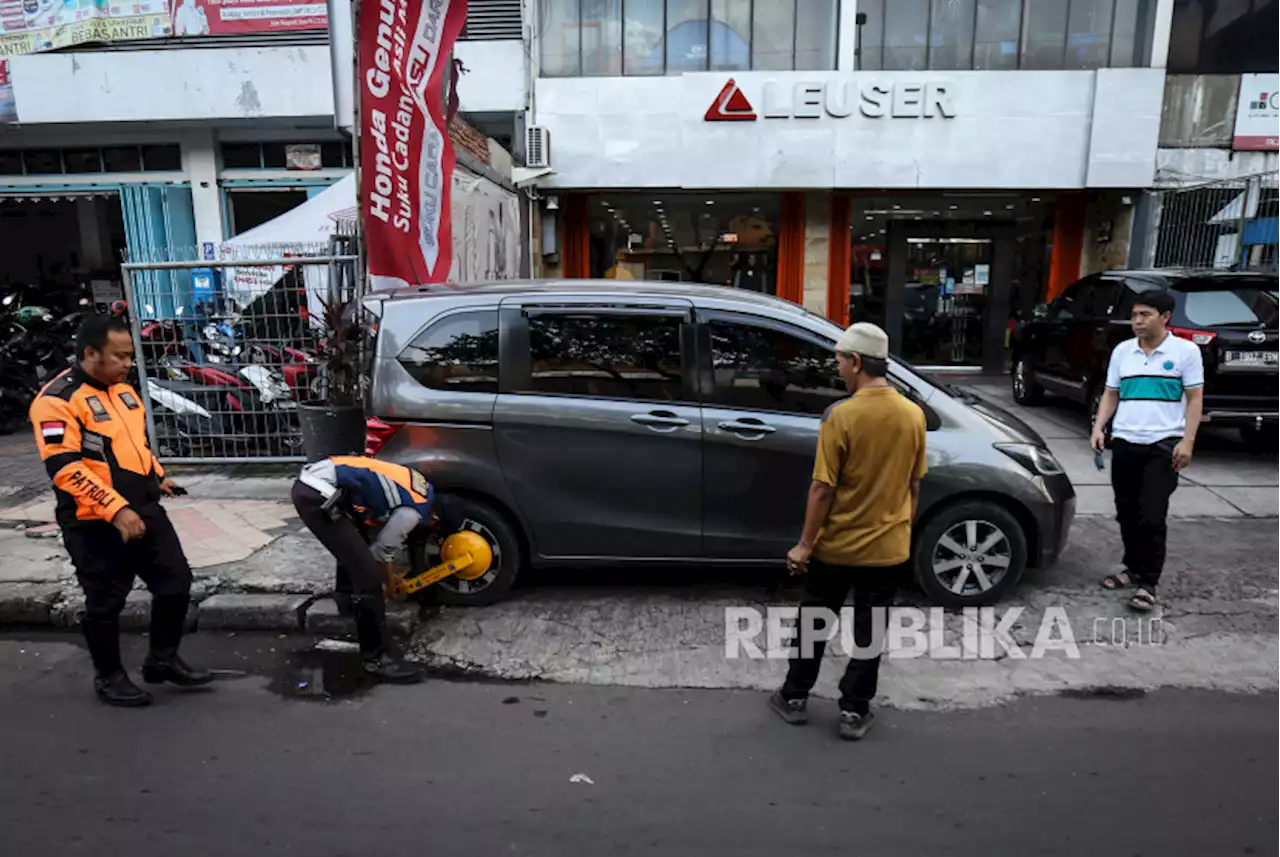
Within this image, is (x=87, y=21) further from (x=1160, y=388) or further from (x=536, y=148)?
(x=1160, y=388)

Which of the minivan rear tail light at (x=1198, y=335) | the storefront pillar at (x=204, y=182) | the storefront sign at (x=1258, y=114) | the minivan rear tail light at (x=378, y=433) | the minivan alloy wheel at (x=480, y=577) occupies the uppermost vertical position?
the storefront sign at (x=1258, y=114)

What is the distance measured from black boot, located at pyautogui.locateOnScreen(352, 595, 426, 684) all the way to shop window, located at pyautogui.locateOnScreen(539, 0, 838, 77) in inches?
432

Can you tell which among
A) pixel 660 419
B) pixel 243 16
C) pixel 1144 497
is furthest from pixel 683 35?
pixel 1144 497

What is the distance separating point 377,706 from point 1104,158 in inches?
507

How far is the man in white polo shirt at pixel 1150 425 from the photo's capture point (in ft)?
14.8

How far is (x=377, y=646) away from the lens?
12.9 ft

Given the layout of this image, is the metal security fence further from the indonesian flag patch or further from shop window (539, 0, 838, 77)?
the indonesian flag patch

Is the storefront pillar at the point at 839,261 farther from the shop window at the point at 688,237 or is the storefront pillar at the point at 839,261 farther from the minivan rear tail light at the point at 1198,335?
the minivan rear tail light at the point at 1198,335

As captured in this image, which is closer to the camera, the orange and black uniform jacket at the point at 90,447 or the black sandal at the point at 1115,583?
the orange and black uniform jacket at the point at 90,447

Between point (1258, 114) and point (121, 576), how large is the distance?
15.5 m

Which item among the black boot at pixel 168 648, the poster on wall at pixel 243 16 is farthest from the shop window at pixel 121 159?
the black boot at pixel 168 648

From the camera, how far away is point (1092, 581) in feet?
16.6

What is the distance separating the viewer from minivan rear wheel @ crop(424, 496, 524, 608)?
462 centimetres

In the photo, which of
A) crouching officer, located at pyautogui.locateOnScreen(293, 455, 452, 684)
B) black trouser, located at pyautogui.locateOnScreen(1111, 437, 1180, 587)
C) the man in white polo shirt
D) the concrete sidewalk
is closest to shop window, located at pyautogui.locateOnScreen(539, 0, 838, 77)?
the concrete sidewalk
